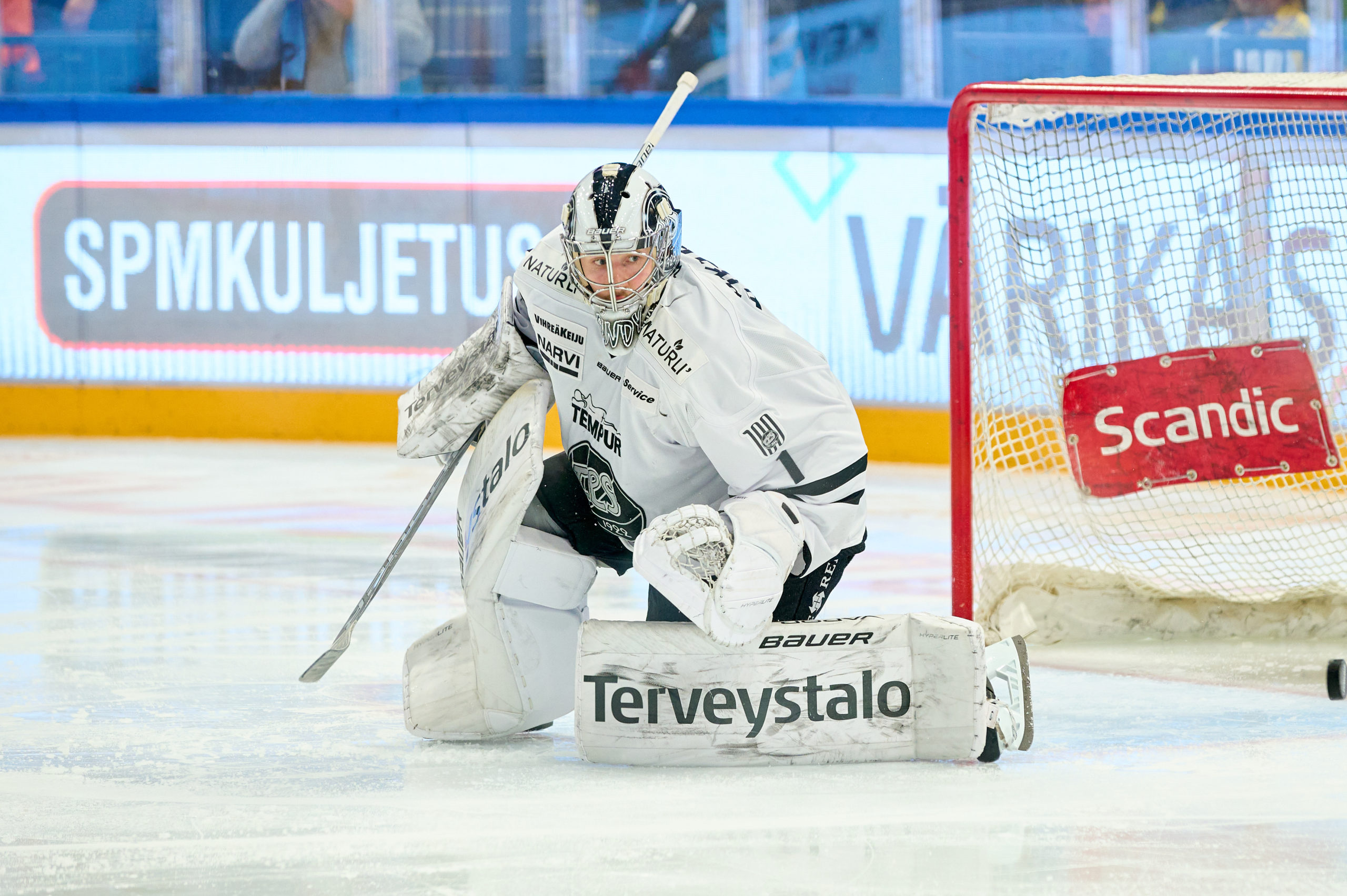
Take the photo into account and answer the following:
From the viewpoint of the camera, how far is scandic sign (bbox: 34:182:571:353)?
596 centimetres

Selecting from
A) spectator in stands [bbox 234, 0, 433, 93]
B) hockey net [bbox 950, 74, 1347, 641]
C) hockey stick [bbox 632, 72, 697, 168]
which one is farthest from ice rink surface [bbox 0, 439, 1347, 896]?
spectator in stands [bbox 234, 0, 433, 93]

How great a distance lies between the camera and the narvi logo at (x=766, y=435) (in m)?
2.09

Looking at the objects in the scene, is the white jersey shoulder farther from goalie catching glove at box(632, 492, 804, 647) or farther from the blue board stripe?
the blue board stripe

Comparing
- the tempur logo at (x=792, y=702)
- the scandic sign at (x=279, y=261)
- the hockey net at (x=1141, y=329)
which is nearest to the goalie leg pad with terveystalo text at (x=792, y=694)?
the tempur logo at (x=792, y=702)

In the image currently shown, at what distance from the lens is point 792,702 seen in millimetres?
2127

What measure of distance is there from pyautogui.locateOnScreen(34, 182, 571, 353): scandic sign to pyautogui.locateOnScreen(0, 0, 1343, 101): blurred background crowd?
22.6 inches

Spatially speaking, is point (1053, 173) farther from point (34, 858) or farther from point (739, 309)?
point (34, 858)

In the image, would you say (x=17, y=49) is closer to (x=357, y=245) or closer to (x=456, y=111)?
(x=357, y=245)

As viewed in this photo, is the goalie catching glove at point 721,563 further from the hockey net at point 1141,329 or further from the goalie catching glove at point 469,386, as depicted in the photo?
the hockey net at point 1141,329

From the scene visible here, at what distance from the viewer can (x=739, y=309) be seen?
2.22 meters

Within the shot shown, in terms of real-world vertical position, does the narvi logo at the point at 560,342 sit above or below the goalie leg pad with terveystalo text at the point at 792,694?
above

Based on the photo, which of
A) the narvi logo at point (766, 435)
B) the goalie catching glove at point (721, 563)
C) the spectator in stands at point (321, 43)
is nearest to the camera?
the goalie catching glove at point (721, 563)

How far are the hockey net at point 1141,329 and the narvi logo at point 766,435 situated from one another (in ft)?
2.88

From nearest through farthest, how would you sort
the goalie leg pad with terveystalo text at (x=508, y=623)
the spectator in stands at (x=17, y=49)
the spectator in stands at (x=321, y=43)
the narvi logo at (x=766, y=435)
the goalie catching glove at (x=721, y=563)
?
the goalie catching glove at (x=721, y=563) < the narvi logo at (x=766, y=435) < the goalie leg pad with terveystalo text at (x=508, y=623) < the spectator in stands at (x=321, y=43) < the spectator in stands at (x=17, y=49)
